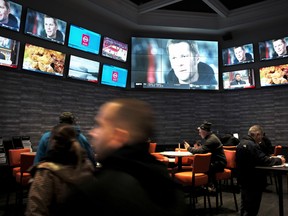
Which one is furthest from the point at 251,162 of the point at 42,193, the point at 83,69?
the point at 83,69

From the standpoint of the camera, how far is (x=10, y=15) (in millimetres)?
5742

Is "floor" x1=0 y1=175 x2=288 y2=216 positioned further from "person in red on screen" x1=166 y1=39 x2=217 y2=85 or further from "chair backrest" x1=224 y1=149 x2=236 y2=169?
"person in red on screen" x1=166 y1=39 x2=217 y2=85

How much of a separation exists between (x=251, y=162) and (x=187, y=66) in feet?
18.5

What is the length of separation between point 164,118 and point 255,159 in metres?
5.24

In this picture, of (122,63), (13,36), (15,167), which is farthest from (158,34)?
(15,167)

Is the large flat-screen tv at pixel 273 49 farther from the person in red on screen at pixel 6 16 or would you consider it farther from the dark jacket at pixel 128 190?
the dark jacket at pixel 128 190

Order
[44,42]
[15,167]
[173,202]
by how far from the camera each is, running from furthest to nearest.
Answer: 1. [44,42]
2. [15,167]
3. [173,202]

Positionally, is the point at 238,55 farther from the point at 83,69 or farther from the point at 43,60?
the point at 43,60

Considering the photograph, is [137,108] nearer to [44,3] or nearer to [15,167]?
[15,167]

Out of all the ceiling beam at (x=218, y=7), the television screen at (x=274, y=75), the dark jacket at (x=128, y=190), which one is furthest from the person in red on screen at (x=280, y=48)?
the dark jacket at (x=128, y=190)

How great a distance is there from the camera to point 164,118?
335 inches

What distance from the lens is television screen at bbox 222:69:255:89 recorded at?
8.48m

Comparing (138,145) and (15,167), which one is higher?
(138,145)

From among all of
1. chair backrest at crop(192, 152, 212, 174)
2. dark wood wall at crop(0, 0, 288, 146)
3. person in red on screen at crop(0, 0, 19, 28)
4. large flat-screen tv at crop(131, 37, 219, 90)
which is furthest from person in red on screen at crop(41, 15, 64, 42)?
chair backrest at crop(192, 152, 212, 174)
